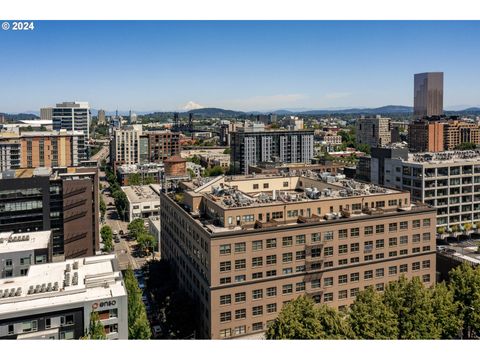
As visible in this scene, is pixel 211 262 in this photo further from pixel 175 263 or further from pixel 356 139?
pixel 356 139

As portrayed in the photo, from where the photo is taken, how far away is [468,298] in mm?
18844

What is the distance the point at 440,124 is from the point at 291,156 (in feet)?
A: 110

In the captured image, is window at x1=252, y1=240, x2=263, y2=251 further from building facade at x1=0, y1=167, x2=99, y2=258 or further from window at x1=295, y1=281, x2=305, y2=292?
building facade at x1=0, y1=167, x2=99, y2=258

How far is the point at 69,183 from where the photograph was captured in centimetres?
3045

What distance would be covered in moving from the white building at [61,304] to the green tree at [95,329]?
0.23 metres

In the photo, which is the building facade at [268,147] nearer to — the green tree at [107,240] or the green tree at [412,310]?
the green tree at [107,240]

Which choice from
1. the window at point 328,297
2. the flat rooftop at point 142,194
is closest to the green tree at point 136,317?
the window at point 328,297

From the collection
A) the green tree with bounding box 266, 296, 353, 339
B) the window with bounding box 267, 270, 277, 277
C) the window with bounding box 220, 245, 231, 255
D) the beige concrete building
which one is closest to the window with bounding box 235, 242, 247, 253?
the beige concrete building

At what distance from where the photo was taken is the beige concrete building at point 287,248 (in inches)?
790

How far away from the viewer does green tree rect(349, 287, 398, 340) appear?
1636 cm

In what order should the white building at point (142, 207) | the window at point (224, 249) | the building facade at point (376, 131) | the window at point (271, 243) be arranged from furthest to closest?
the building facade at point (376, 131)
the white building at point (142, 207)
the window at point (271, 243)
the window at point (224, 249)

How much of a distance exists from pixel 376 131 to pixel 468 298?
301ft

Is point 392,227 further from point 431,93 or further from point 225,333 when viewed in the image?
point 431,93

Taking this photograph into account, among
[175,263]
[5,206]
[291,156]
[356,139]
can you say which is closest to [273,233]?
[175,263]
